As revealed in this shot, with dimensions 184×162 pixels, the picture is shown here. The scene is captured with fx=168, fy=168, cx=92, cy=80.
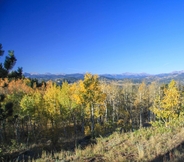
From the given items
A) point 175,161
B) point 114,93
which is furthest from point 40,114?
point 175,161

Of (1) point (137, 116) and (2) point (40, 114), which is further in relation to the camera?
(1) point (137, 116)

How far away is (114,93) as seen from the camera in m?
50.3

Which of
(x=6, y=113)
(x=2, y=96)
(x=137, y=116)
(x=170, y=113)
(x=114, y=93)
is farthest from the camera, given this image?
(x=137, y=116)

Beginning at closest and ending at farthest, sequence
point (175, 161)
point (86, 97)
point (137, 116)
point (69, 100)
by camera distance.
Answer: point (175, 161), point (86, 97), point (69, 100), point (137, 116)

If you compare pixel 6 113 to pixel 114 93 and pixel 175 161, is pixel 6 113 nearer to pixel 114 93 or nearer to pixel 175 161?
pixel 175 161

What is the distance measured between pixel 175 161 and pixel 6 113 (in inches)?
337

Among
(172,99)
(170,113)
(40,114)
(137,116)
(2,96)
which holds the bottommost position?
(137,116)

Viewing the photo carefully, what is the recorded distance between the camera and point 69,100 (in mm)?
33625

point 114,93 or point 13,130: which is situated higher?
point 114,93

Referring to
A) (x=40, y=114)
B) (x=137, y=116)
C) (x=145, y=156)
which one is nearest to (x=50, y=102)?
(x=40, y=114)

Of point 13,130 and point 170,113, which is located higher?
point 170,113

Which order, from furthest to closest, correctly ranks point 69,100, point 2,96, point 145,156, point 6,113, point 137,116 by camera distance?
point 137,116
point 69,100
point 6,113
point 2,96
point 145,156

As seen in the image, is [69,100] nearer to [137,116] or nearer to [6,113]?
[6,113]

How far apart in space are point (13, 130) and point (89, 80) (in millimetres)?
24679
